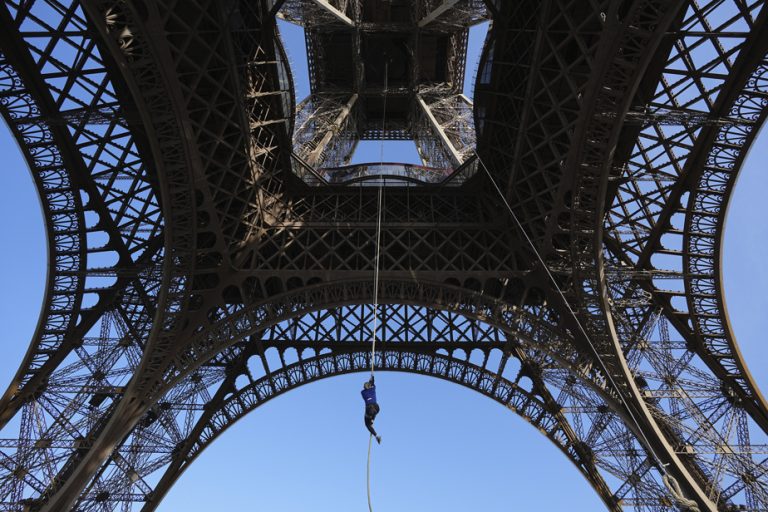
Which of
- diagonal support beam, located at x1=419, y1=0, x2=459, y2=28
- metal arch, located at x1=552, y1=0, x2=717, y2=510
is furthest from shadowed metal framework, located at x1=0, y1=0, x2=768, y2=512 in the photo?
diagonal support beam, located at x1=419, y1=0, x2=459, y2=28

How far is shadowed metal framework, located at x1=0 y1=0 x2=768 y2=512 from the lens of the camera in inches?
558

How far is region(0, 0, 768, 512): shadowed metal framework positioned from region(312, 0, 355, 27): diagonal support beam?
7.23 metres

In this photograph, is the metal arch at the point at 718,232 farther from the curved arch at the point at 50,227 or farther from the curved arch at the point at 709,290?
the curved arch at the point at 50,227

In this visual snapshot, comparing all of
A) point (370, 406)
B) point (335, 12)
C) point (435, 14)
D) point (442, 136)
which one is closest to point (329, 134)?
point (442, 136)

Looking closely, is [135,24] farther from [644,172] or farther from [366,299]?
[644,172]

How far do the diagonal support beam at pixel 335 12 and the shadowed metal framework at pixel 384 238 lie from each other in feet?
23.7

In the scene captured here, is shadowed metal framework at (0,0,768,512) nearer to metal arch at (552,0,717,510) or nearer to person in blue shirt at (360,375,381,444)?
metal arch at (552,0,717,510)

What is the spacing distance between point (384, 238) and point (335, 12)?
39.6ft

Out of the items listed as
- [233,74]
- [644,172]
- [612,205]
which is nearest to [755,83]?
[644,172]

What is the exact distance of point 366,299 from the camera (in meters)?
18.4

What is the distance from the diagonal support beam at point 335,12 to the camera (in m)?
25.2

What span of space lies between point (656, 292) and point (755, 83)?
299 inches

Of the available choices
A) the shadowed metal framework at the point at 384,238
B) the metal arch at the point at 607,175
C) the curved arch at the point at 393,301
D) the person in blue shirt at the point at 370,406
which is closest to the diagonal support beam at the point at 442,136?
the shadowed metal framework at the point at 384,238

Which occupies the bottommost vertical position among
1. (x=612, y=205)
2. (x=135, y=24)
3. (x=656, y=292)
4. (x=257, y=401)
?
(x=257, y=401)
